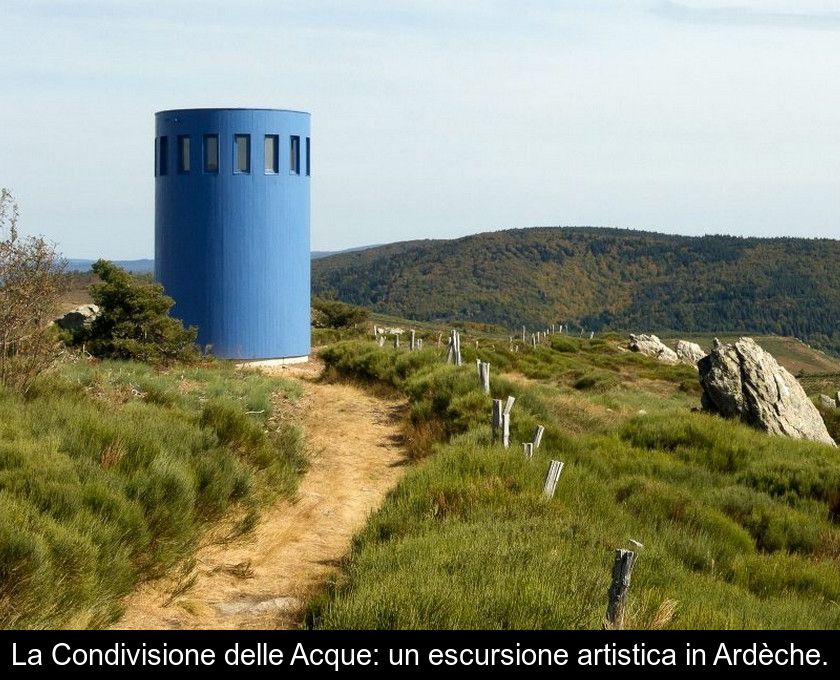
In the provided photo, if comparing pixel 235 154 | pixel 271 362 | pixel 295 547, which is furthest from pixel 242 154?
pixel 295 547

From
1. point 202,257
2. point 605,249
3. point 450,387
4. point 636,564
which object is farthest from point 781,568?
point 605,249

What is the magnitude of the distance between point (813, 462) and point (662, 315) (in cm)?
14590

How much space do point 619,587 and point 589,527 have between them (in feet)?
10.5

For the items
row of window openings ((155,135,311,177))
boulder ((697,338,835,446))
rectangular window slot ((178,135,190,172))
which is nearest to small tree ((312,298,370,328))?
row of window openings ((155,135,311,177))

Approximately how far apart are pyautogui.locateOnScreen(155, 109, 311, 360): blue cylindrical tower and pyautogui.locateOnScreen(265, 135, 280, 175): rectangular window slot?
2 cm

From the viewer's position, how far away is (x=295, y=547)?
1070cm

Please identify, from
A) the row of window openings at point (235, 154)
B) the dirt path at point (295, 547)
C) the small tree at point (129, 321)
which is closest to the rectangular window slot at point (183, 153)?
the row of window openings at point (235, 154)

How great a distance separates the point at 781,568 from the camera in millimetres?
10453

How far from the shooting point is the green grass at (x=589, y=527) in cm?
711

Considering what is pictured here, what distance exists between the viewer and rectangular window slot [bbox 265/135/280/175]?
2650cm

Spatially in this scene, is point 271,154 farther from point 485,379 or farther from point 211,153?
point 485,379
